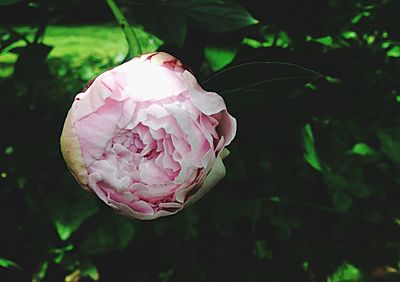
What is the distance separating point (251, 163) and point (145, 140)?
837mm

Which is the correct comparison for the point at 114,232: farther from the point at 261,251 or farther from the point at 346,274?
the point at 346,274

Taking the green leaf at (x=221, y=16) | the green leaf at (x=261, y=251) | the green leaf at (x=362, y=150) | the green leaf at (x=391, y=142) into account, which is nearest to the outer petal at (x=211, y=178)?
the green leaf at (x=221, y=16)

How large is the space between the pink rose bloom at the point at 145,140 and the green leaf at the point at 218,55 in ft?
1.67

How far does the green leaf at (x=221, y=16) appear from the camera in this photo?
1.11 meters

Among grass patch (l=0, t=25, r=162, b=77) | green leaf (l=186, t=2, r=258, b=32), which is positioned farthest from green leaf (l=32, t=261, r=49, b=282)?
grass patch (l=0, t=25, r=162, b=77)

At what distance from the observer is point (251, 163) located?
154 centimetres

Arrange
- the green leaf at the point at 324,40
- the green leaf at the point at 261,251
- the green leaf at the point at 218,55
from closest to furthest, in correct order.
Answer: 1. the green leaf at the point at 218,55
2. the green leaf at the point at 324,40
3. the green leaf at the point at 261,251

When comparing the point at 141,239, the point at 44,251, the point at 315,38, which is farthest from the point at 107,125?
the point at 141,239

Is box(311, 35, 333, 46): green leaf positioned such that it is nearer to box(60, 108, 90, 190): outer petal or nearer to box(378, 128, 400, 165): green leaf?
box(378, 128, 400, 165): green leaf

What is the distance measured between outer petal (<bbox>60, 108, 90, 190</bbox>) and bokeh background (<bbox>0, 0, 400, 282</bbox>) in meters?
0.22

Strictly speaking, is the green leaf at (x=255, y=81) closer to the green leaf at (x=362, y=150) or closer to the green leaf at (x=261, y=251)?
the green leaf at (x=362, y=150)

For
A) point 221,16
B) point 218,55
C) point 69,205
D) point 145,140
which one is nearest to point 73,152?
point 145,140

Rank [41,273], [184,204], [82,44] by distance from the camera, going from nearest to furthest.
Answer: [184,204] → [41,273] → [82,44]

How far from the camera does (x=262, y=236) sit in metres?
1.91
